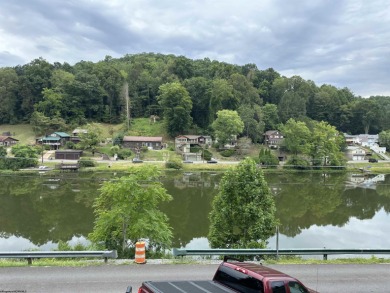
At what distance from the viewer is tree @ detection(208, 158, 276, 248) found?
16656 mm

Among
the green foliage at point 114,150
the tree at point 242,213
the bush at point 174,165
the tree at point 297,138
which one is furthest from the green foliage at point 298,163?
the tree at point 242,213

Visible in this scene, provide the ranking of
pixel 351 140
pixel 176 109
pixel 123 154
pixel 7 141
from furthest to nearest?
pixel 351 140 < pixel 176 109 < pixel 7 141 < pixel 123 154

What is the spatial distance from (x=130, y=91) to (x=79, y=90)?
14383 millimetres

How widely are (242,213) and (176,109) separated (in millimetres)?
56774

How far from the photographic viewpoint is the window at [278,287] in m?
5.72

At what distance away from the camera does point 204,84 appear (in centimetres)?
8362

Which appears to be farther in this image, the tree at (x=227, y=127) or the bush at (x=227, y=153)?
the tree at (x=227, y=127)

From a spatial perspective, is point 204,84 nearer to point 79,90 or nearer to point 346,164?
point 79,90

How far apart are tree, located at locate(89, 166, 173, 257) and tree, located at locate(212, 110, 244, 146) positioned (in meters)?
52.6

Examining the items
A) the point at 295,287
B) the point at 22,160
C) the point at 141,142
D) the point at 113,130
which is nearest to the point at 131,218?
the point at 295,287

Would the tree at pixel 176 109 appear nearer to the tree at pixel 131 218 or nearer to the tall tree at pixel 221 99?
the tall tree at pixel 221 99

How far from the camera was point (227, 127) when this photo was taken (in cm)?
6706

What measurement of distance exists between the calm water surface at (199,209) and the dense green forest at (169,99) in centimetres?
2764

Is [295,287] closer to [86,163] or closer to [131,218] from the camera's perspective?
[131,218]
